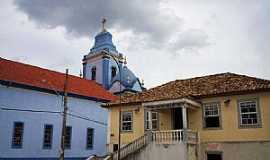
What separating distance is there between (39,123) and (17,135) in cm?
226

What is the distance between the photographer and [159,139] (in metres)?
21.9

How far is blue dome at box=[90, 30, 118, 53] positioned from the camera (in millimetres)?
49312

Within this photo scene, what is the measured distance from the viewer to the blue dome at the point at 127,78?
151 ft

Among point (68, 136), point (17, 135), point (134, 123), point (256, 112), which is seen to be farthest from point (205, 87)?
point (17, 135)

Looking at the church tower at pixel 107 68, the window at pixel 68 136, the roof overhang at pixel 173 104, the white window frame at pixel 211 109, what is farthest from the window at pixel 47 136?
the church tower at pixel 107 68

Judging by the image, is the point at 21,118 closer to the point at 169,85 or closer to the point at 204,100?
the point at 169,85

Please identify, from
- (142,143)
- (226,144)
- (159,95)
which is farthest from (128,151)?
(226,144)

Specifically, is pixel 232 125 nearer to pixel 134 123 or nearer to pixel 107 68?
pixel 134 123

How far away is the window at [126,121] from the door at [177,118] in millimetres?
3509

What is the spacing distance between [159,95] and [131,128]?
10.9ft

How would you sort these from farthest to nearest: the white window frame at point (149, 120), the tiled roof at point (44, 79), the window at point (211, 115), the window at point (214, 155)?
the tiled roof at point (44, 79)
the white window frame at point (149, 120)
the window at point (211, 115)
the window at point (214, 155)

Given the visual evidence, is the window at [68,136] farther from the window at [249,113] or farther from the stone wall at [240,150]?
the window at [249,113]

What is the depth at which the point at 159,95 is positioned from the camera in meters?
24.4

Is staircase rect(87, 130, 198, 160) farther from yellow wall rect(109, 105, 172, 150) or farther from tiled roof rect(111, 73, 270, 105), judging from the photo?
tiled roof rect(111, 73, 270, 105)
